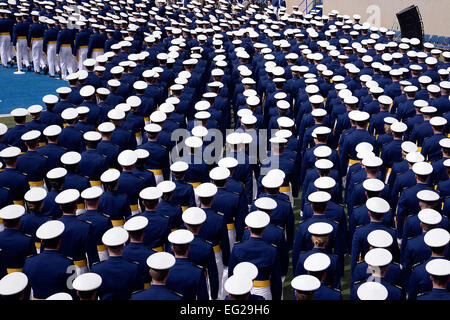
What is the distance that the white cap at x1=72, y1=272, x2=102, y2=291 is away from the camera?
15.2 feet

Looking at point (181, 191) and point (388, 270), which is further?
point (181, 191)

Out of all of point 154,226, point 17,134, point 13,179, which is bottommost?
point 154,226

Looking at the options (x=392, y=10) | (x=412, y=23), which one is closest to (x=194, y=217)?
(x=412, y=23)

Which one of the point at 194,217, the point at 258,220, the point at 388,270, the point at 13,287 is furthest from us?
the point at 194,217

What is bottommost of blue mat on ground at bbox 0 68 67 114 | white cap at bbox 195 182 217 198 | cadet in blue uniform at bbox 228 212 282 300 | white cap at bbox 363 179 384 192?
cadet in blue uniform at bbox 228 212 282 300

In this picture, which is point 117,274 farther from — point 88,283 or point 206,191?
point 206,191

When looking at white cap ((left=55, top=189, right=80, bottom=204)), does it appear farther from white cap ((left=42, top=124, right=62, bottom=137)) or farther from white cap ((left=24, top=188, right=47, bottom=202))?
white cap ((left=42, top=124, right=62, bottom=137))

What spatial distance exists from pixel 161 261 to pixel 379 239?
2401 mm

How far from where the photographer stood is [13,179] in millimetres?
7609

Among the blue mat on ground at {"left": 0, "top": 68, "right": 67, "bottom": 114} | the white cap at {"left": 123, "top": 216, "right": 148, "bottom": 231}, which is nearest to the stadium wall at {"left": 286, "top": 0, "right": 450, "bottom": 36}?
the blue mat on ground at {"left": 0, "top": 68, "right": 67, "bottom": 114}

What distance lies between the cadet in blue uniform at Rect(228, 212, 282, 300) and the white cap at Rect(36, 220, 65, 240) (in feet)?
6.24

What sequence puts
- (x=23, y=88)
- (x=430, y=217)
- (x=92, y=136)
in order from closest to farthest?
1. (x=430, y=217)
2. (x=92, y=136)
3. (x=23, y=88)

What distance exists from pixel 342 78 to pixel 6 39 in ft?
36.9

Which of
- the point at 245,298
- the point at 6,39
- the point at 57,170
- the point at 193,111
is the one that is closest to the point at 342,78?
the point at 193,111
